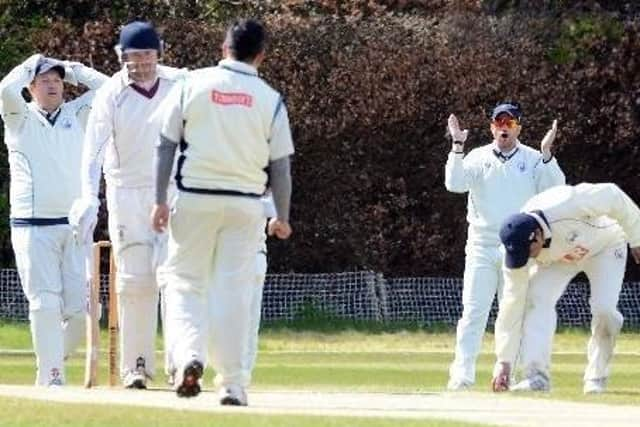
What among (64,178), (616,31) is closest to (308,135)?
(616,31)

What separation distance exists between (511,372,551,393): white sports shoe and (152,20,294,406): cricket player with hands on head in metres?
3.43

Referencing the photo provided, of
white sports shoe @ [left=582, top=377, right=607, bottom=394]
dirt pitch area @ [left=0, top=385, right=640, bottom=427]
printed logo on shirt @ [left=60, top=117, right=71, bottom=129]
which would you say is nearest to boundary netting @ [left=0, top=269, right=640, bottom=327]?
white sports shoe @ [left=582, top=377, right=607, bottom=394]

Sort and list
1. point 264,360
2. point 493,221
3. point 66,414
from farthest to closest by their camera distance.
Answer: point 264,360, point 493,221, point 66,414

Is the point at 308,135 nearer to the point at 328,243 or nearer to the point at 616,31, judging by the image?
the point at 328,243

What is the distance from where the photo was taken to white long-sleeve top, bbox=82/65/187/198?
14102 millimetres

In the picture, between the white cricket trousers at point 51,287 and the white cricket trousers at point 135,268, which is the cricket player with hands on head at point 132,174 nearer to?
the white cricket trousers at point 135,268

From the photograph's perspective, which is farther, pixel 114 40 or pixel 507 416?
pixel 114 40

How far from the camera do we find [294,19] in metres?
30.0

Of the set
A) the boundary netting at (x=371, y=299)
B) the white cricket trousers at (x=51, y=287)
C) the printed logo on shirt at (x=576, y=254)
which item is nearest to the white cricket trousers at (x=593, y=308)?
the printed logo on shirt at (x=576, y=254)

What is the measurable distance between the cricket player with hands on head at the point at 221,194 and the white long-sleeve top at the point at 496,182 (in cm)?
505

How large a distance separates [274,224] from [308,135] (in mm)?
16361

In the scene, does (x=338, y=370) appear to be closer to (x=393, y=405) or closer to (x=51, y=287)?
(x=51, y=287)

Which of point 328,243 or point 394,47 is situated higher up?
point 394,47

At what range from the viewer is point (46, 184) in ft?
50.5
